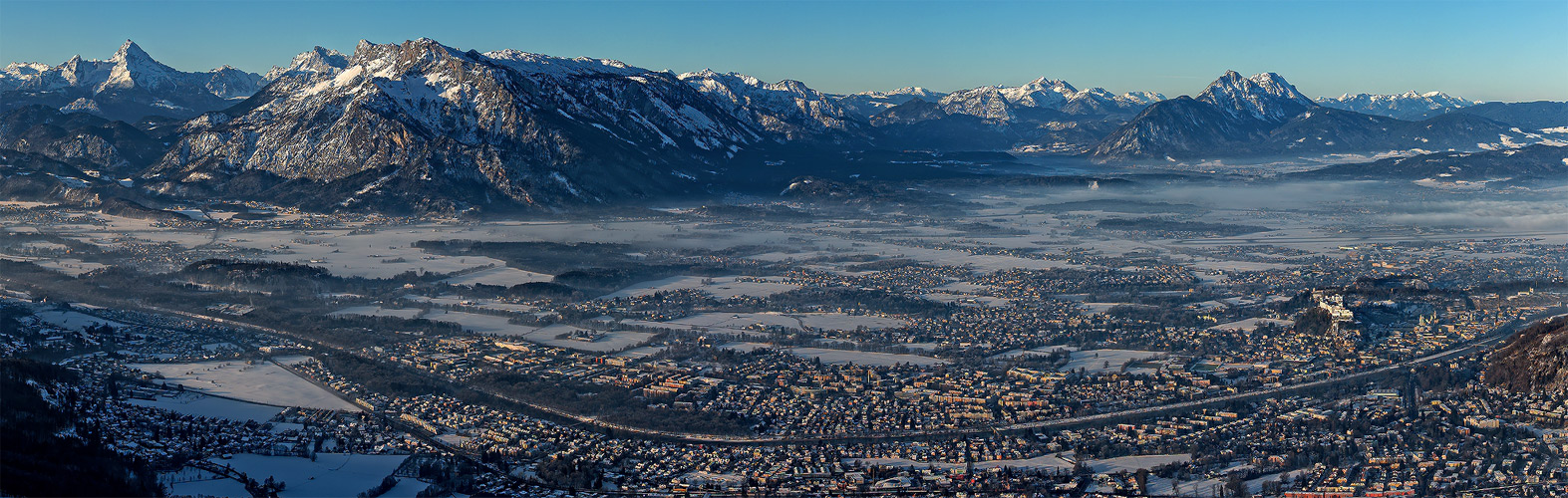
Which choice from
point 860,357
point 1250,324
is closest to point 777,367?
point 860,357

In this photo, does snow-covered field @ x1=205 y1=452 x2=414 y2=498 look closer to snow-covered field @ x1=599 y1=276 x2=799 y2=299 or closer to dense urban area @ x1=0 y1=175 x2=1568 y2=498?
dense urban area @ x1=0 y1=175 x2=1568 y2=498

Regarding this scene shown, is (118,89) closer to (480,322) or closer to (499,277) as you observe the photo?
(499,277)

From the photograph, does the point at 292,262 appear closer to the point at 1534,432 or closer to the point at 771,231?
the point at 771,231

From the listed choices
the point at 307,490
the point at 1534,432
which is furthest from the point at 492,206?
the point at 1534,432

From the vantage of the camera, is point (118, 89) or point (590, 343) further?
point (118, 89)

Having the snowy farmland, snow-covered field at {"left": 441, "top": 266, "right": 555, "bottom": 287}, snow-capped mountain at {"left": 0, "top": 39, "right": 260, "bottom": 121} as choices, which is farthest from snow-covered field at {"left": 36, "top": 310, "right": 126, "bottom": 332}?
snow-capped mountain at {"left": 0, "top": 39, "right": 260, "bottom": 121}
